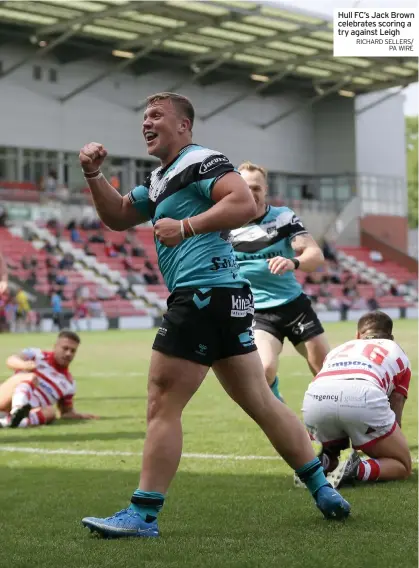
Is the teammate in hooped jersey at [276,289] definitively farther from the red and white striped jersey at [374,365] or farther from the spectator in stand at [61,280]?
the spectator in stand at [61,280]

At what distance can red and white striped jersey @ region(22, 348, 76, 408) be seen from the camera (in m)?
10.4

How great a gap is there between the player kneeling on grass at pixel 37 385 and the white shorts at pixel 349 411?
13.6 ft

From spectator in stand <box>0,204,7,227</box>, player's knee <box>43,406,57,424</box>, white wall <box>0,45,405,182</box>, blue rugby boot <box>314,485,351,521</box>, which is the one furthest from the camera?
white wall <box>0,45,405,182</box>

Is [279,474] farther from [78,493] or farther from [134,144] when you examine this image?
[134,144]

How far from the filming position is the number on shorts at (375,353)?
673 cm

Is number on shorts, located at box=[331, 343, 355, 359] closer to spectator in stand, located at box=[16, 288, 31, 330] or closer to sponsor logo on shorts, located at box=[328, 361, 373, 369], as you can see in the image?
sponsor logo on shorts, located at box=[328, 361, 373, 369]

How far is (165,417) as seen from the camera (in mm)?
5219

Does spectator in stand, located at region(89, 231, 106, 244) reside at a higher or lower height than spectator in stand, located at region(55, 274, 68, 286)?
higher

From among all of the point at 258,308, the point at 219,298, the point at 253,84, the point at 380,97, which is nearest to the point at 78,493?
the point at 219,298

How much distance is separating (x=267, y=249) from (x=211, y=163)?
370cm

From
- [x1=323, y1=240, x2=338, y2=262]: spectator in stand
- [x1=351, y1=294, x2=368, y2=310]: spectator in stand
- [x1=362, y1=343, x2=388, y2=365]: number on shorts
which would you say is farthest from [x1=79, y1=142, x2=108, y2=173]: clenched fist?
[x1=323, y1=240, x2=338, y2=262]: spectator in stand

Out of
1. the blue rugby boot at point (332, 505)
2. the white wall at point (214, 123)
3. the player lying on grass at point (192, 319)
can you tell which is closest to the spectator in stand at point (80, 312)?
the white wall at point (214, 123)

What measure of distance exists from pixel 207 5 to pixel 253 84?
14.6 meters

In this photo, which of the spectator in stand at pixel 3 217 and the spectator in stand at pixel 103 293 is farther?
the spectator in stand at pixel 3 217
